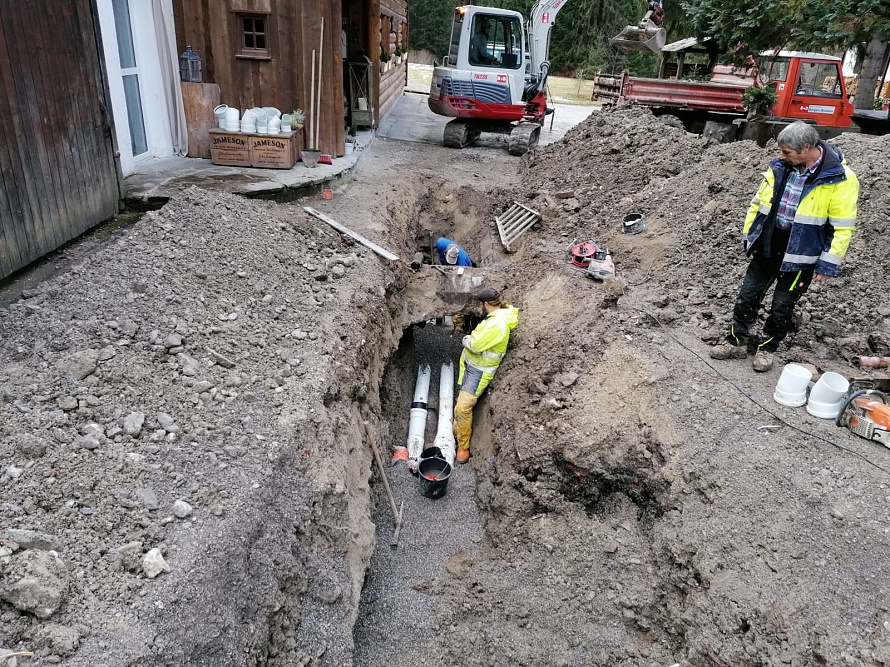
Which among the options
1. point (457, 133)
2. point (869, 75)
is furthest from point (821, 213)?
point (869, 75)

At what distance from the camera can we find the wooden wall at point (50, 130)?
5.32m

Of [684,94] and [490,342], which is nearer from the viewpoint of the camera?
[490,342]

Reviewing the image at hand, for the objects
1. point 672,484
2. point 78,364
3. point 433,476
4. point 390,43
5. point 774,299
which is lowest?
point 433,476

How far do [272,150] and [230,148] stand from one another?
0.65 metres

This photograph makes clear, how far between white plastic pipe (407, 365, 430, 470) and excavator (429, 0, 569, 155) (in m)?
7.75

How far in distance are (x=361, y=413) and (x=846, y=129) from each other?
41.9 ft

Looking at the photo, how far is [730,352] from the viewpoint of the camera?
212 inches

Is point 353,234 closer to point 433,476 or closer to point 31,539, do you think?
Result: point 433,476

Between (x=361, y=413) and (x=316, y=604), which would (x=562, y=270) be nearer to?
(x=361, y=413)

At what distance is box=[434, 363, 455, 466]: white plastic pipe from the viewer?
701cm

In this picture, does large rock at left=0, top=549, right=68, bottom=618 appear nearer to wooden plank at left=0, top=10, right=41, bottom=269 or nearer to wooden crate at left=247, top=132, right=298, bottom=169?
wooden plank at left=0, top=10, right=41, bottom=269

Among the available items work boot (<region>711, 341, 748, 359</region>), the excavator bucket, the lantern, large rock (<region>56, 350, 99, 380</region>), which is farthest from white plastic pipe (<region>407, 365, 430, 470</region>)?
the excavator bucket

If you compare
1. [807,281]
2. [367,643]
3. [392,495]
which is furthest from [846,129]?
[367,643]

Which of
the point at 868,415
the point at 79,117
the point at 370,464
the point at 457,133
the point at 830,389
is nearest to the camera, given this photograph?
the point at 868,415
